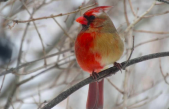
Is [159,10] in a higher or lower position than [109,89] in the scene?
higher

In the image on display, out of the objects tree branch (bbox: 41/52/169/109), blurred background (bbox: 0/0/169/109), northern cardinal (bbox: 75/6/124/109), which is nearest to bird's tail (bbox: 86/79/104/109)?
northern cardinal (bbox: 75/6/124/109)

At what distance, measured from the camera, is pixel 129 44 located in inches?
122

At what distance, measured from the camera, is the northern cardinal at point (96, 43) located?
235 cm

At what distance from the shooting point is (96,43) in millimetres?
2348

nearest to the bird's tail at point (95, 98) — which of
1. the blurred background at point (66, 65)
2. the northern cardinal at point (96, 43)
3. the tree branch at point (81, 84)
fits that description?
the northern cardinal at point (96, 43)

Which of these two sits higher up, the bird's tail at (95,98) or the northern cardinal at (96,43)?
the northern cardinal at (96,43)

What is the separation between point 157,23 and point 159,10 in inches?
23.7

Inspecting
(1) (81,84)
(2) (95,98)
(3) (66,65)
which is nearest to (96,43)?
(1) (81,84)

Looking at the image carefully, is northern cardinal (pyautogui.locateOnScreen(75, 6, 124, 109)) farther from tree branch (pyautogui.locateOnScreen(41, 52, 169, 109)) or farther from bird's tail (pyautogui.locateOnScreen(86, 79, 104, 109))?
tree branch (pyautogui.locateOnScreen(41, 52, 169, 109))

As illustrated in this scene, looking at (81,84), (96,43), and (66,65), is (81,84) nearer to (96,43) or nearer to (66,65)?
(96,43)

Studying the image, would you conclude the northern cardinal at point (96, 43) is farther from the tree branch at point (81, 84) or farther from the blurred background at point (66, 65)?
the blurred background at point (66, 65)

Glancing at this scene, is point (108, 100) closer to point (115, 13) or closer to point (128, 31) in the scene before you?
point (115, 13)

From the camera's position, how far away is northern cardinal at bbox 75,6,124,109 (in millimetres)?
2352

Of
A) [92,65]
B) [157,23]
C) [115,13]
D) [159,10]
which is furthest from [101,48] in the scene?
[157,23]
